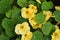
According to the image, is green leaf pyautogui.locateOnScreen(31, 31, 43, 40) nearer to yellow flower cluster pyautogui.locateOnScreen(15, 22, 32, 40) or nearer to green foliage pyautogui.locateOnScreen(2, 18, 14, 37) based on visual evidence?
yellow flower cluster pyautogui.locateOnScreen(15, 22, 32, 40)

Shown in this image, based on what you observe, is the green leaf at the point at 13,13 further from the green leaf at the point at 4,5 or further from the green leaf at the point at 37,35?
the green leaf at the point at 37,35

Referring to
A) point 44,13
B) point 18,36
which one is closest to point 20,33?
point 18,36

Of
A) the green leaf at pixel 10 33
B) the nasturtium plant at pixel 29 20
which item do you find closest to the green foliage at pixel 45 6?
the nasturtium plant at pixel 29 20

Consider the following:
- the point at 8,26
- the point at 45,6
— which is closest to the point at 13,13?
the point at 8,26

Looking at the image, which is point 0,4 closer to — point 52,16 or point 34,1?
point 34,1

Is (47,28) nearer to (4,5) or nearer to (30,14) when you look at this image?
(30,14)

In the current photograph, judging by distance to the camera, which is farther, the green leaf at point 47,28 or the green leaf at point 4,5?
the green leaf at point 4,5
